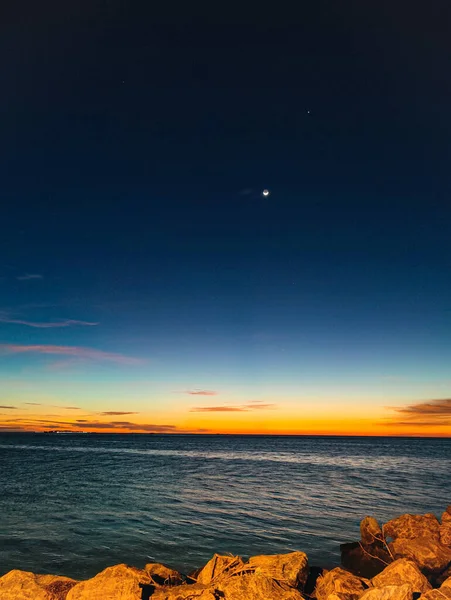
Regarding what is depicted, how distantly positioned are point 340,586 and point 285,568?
5.32 ft

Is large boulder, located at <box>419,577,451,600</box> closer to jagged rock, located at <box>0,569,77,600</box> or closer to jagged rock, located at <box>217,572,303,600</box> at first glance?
jagged rock, located at <box>217,572,303,600</box>

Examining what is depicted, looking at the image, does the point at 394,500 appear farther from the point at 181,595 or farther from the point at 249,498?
the point at 181,595

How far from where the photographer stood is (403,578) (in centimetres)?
1113

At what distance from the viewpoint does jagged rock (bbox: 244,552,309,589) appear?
1147 cm

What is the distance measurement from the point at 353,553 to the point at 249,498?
1569cm

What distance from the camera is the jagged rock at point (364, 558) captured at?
51.8 ft

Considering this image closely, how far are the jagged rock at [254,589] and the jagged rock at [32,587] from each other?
4.45 meters

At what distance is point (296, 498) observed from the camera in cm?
3150

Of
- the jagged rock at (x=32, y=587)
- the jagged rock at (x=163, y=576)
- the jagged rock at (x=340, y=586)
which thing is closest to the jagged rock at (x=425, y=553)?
the jagged rock at (x=340, y=586)

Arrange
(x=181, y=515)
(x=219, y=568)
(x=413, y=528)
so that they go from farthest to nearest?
(x=181, y=515) < (x=413, y=528) < (x=219, y=568)

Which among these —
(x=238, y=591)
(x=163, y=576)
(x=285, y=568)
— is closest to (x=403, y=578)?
(x=285, y=568)

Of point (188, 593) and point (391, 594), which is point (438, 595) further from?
point (188, 593)

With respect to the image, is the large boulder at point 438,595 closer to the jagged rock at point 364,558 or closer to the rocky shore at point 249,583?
the rocky shore at point 249,583

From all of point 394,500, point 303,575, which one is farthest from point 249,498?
point 303,575
